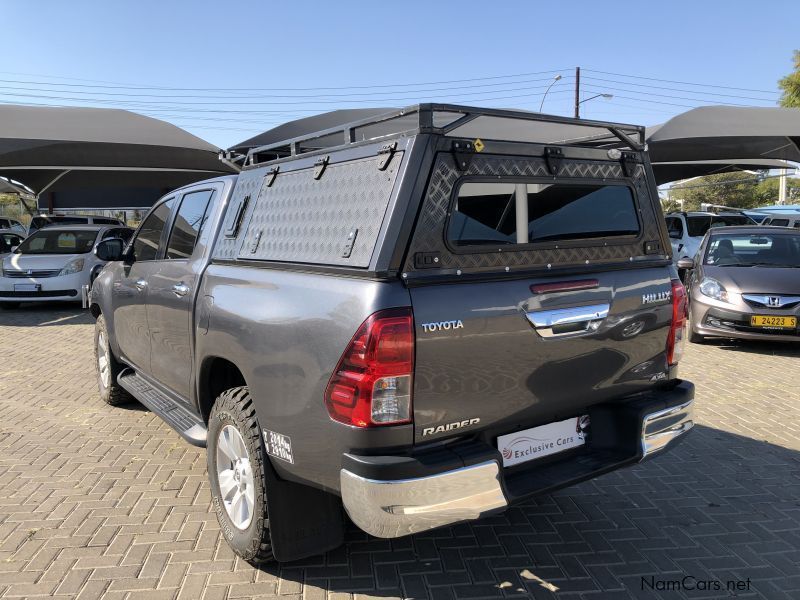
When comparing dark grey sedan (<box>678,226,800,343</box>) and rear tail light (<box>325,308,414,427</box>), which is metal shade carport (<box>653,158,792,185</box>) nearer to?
dark grey sedan (<box>678,226,800,343</box>)

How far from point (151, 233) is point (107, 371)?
1.60m

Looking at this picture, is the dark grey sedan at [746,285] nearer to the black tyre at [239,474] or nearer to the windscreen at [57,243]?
the black tyre at [239,474]

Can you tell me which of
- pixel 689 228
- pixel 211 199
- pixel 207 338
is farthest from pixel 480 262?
pixel 689 228

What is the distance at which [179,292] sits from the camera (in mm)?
3691

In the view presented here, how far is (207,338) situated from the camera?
3203 millimetres

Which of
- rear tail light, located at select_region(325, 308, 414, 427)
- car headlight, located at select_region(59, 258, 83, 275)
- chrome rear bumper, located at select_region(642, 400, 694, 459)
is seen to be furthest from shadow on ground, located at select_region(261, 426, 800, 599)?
car headlight, located at select_region(59, 258, 83, 275)

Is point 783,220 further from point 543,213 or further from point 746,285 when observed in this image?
point 543,213

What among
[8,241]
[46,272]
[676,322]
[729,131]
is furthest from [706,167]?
[676,322]

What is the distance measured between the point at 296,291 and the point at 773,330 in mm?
6758

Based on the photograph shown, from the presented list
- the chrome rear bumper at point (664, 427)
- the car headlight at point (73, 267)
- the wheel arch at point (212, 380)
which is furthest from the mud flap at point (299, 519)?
the car headlight at point (73, 267)

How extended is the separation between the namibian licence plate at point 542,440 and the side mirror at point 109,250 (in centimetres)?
347

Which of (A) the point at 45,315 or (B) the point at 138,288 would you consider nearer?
(B) the point at 138,288

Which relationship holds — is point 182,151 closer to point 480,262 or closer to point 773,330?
point 773,330

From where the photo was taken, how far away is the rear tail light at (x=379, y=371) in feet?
7.30
